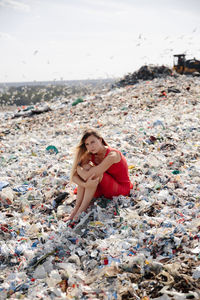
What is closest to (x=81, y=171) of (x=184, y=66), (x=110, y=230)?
(x=110, y=230)

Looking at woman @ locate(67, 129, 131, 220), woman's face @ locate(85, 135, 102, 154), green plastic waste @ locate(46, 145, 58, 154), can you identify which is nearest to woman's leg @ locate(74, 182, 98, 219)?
woman @ locate(67, 129, 131, 220)

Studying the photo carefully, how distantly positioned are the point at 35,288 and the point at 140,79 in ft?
48.7

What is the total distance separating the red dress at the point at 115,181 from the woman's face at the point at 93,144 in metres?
0.13

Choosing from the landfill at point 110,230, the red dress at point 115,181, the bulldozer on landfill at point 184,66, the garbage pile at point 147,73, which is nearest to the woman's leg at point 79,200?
the landfill at point 110,230

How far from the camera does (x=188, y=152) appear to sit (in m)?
4.31

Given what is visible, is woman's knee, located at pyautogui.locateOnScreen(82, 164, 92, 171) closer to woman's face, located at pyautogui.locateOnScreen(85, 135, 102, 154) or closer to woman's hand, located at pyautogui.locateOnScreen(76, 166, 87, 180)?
woman's hand, located at pyautogui.locateOnScreen(76, 166, 87, 180)

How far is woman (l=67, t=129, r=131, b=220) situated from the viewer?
2.77m

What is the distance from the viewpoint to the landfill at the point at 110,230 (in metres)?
1.85

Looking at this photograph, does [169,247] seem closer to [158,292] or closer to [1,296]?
[158,292]

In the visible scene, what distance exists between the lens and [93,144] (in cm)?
277

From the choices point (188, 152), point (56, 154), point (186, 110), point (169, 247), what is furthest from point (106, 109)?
point (169, 247)

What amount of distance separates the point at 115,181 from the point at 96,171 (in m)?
0.34

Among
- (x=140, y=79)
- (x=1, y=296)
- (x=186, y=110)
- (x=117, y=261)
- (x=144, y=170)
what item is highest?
(x=140, y=79)

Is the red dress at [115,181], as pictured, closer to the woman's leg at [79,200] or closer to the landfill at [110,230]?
the landfill at [110,230]
